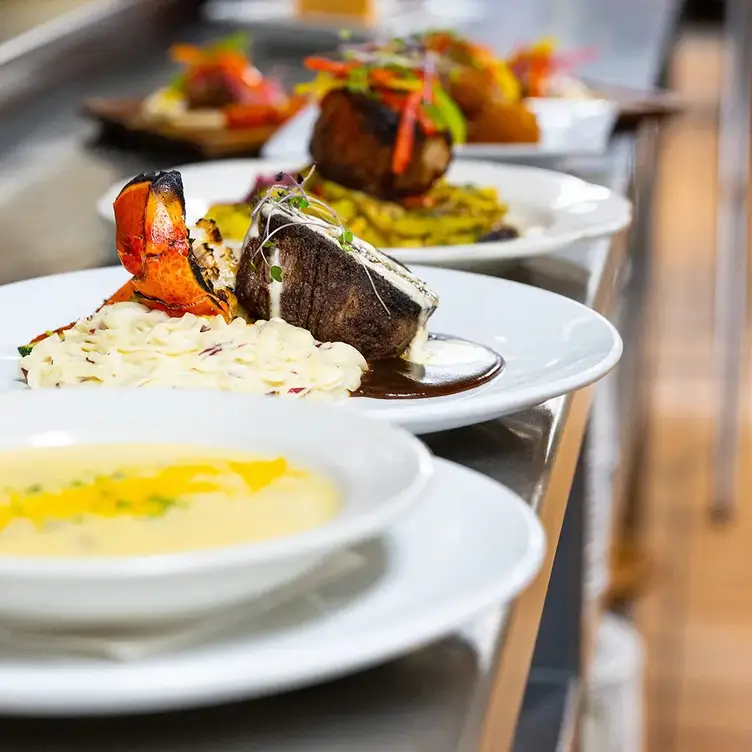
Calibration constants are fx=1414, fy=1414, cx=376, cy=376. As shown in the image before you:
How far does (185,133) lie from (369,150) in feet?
2.58

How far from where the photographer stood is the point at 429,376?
1.05m

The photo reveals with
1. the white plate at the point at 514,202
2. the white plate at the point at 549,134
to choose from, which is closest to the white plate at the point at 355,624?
Answer: the white plate at the point at 514,202

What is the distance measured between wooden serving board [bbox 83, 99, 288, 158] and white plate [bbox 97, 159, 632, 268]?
379 mm

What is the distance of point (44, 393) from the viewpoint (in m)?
0.85

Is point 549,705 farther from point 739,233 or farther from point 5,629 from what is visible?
point 739,233

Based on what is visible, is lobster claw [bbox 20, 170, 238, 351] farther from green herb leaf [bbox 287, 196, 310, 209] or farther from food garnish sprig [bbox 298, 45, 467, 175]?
food garnish sprig [bbox 298, 45, 467, 175]

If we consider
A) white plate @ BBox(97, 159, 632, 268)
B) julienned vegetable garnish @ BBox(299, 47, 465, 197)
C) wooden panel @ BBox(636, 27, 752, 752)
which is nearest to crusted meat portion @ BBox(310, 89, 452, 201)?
julienned vegetable garnish @ BBox(299, 47, 465, 197)

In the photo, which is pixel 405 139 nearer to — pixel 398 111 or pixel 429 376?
pixel 398 111

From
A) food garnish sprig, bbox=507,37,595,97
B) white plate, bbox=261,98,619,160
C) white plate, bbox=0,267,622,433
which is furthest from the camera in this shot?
food garnish sprig, bbox=507,37,595,97

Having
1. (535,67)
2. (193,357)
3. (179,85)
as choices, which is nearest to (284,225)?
(193,357)

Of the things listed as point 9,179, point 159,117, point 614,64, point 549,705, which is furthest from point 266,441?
point 614,64

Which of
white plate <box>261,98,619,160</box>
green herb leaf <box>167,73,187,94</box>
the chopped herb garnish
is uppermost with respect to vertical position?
the chopped herb garnish

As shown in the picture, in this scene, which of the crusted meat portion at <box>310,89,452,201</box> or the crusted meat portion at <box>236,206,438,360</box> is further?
the crusted meat portion at <box>310,89,452,201</box>

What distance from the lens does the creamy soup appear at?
0.67 metres
